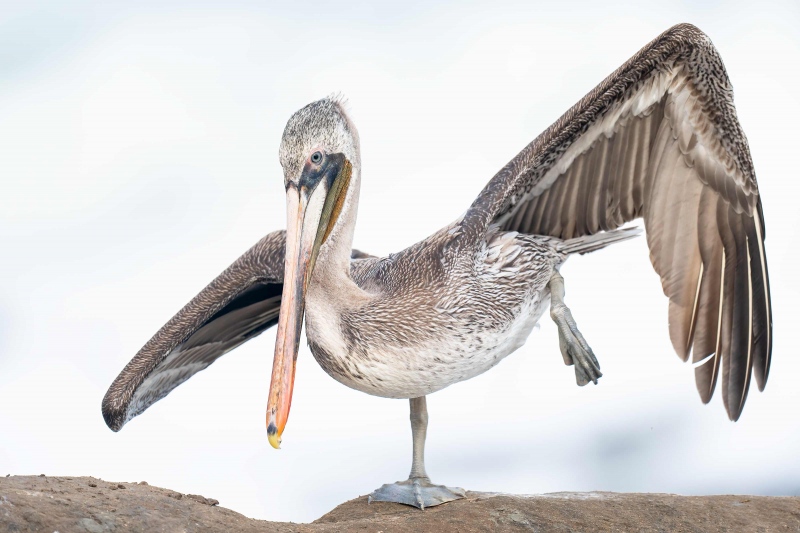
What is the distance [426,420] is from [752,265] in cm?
230

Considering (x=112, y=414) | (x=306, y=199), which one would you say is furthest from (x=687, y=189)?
(x=112, y=414)

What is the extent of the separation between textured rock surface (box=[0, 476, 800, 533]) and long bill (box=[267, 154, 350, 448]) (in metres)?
0.60

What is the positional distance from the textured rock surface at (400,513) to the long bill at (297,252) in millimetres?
599

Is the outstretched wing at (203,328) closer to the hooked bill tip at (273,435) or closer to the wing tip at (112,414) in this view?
the wing tip at (112,414)

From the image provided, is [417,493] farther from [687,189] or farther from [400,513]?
[687,189]

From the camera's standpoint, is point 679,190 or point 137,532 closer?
point 137,532

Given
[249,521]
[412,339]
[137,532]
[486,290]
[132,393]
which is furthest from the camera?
[132,393]

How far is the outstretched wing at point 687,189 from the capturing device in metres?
5.69

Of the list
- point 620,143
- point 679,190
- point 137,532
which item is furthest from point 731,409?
point 137,532

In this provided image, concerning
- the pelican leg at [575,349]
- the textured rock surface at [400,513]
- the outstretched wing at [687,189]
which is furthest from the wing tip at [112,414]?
the pelican leg at [575,349]

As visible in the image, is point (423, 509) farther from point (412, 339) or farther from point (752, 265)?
point (752, 265)

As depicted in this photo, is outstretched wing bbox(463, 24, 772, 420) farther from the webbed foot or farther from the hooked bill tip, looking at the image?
the hooked bill tip

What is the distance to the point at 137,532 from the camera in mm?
4227

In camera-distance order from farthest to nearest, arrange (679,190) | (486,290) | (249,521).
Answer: (679,190) → (486,290) → (249,521)
